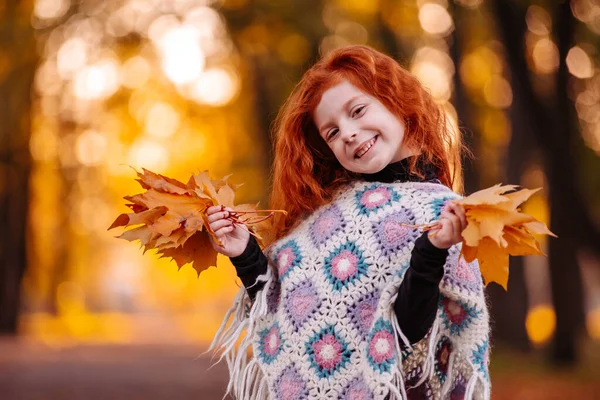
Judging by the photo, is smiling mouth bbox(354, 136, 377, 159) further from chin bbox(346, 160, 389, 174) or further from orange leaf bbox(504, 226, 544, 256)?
orange leaf bbox(504, 226, 544, 256)

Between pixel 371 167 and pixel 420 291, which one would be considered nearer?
pixel 420 291

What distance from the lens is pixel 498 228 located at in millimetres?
2428

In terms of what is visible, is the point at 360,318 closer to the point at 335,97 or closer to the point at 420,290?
the point at 420,290

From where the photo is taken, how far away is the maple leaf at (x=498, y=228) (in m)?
2.44

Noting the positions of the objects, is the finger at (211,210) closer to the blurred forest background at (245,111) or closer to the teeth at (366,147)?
the teeth at (366,147)

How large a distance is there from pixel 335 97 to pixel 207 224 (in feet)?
2.20

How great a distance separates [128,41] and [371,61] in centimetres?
1247

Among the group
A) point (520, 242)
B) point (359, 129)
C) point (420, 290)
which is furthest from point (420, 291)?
point (359, 129)

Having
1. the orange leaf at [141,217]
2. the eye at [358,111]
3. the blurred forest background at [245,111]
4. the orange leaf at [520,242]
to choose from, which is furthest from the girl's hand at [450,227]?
the blurred forest background at [245,111]

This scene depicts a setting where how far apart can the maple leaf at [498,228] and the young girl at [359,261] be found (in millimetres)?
142

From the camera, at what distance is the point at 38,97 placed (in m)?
19.3

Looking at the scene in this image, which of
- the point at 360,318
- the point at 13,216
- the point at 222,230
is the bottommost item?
the point at 13,216

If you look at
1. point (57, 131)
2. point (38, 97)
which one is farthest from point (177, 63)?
point (57, 131)

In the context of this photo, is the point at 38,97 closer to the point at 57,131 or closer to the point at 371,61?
the point at 57,131
